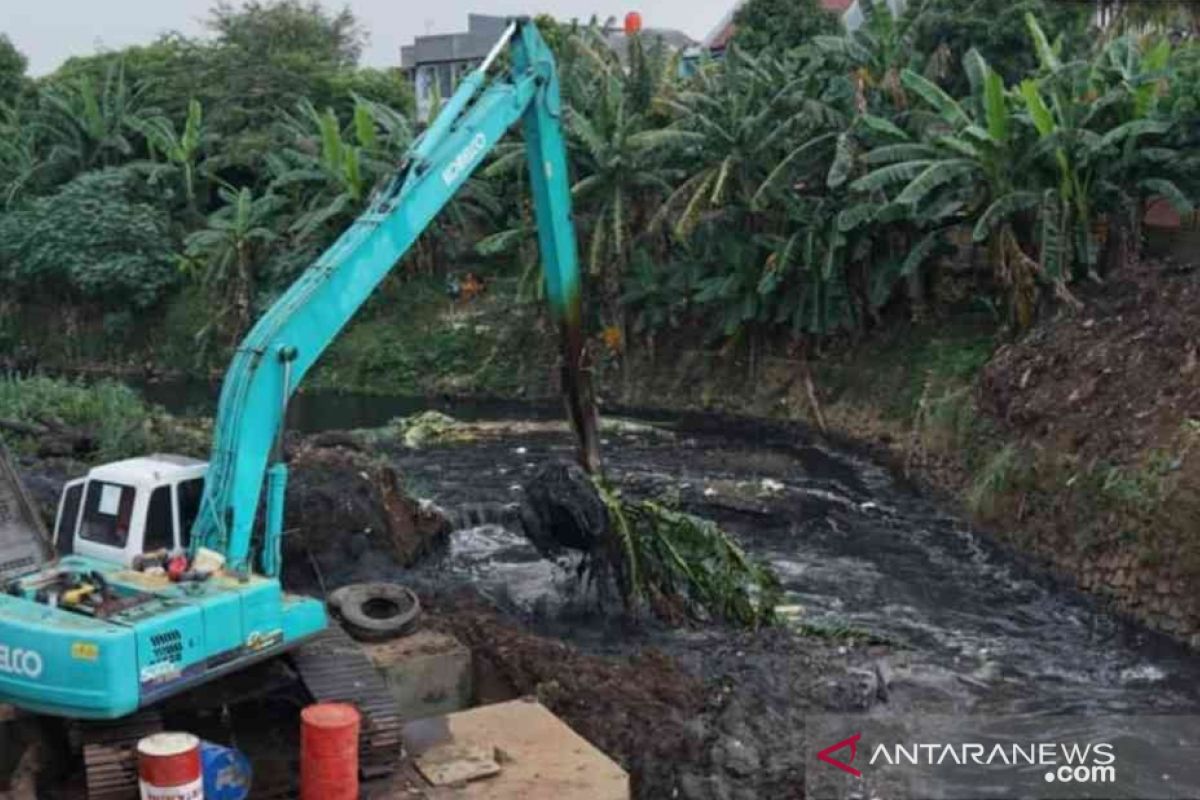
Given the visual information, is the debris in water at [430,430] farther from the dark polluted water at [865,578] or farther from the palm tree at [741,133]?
the palm tree at [741,133]

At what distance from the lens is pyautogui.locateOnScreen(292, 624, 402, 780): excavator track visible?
27.0ft

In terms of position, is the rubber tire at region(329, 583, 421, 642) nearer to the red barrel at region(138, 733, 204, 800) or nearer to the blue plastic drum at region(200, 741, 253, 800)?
the blue plastic drum at region(200, 741, 253, 800)

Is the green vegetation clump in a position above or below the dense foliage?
below

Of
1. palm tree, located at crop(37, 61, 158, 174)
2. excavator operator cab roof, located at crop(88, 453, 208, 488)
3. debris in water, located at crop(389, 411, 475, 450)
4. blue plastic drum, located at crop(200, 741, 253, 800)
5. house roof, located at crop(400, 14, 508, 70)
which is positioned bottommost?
debris in water, located at crop(389, 411, 475, 450)

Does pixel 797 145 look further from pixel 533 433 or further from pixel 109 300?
pixel 109 300

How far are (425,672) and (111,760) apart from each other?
3.01m

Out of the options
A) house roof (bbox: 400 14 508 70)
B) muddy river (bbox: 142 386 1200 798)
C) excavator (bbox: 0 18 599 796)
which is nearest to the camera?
excavator (bbox: 0 18 599 796)

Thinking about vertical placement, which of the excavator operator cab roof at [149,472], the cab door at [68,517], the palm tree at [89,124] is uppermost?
the palm tree at [89,124]

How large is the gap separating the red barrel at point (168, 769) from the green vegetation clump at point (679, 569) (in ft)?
20.9

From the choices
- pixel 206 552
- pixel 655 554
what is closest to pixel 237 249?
pixel 655 554

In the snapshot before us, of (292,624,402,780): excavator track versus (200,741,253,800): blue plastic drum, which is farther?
(292,624,402,780): excavator track

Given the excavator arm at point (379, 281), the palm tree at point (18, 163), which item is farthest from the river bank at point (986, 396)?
the palm tree at point (18, 163)

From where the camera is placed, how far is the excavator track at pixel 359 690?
27.0 ft

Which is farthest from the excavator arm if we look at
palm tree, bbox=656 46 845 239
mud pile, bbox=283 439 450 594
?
palm tree, bbox=656 46 845 239
